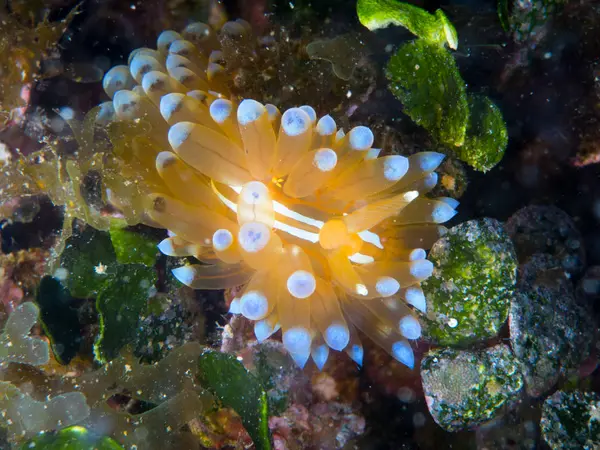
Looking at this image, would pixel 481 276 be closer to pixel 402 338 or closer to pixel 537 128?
pixel 402 338

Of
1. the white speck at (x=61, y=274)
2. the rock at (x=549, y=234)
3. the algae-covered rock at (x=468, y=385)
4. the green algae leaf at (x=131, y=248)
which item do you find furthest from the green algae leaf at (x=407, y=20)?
the white speck at (x=61, y=274)

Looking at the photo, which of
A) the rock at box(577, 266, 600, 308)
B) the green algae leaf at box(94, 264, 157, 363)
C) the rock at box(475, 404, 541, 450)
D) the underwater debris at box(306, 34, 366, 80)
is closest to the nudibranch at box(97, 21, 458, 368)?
the underwater debris at box(306, 34, 366, 80)

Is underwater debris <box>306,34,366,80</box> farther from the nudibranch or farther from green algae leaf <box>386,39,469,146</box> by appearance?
the nudibranch

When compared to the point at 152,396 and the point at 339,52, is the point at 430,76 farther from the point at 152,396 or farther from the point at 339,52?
the point at 152,396

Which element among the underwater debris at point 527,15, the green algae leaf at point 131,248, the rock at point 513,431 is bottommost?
the rock at point 513,431

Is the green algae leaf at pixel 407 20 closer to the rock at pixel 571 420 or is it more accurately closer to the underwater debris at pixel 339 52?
the underwater debris at pixel 339 52

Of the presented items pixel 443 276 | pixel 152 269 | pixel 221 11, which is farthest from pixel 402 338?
pixel 221 11

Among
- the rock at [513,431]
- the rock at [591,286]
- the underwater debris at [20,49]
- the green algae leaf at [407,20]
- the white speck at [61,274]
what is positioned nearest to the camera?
the green algae leaf at [407,20]
